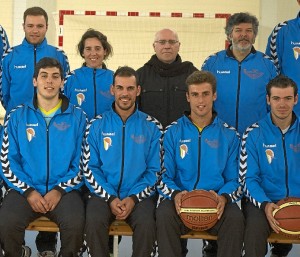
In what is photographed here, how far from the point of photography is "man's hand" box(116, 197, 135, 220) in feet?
13.9

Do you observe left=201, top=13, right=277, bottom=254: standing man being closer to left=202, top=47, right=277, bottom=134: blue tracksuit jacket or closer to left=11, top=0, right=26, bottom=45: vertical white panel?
left=202, top=47, right=277, bottom=134: blue tracksuit jacket

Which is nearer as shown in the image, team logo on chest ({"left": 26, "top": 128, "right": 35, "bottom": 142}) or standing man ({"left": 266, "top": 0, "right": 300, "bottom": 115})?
team logo on chest ({"left": 26, "top": 128, "right": 35, "bottom": 142})

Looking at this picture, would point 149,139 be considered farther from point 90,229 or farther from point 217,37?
point 217,37

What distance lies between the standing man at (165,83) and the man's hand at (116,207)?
1.13 meters

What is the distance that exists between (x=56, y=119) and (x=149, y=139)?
80 cm

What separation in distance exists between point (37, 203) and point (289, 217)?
75.3 inches

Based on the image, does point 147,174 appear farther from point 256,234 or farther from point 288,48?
point 288,48

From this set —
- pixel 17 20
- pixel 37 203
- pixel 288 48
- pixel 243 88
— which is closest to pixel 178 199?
pixel 37 203

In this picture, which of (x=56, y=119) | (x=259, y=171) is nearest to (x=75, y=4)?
(x=56, y=119)

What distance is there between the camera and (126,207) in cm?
425

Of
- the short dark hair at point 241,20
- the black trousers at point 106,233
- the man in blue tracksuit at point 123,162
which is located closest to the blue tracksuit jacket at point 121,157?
the man in blue tracksuit at point 123,162

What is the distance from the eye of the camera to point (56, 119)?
180 inches


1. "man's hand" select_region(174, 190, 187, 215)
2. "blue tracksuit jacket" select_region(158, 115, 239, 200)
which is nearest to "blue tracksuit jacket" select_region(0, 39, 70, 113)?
"blue tracksuit jacket" select_region(158, 115, 239, 200)

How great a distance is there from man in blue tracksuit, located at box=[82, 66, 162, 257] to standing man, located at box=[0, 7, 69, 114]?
117 centimetres
